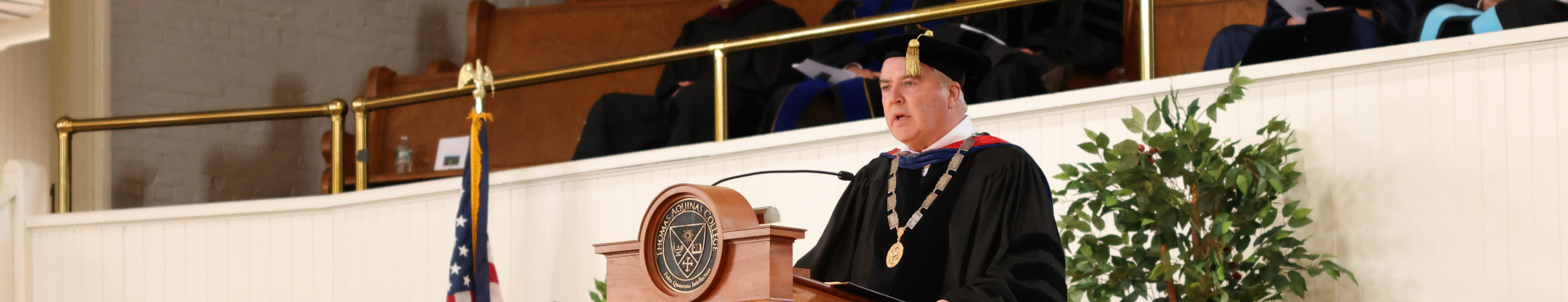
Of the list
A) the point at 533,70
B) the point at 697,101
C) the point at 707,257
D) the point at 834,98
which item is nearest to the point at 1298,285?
the point at 707,257

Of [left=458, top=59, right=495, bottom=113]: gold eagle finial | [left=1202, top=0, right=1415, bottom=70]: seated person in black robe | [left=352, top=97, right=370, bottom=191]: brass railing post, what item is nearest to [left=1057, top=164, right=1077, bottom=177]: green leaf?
[left=1202, top=0, right=1415, bottom=70]: seated person in black robe

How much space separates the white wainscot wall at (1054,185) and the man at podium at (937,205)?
1.24m

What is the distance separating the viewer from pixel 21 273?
5.78 m

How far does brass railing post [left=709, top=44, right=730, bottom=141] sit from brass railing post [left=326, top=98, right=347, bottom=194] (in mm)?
1780

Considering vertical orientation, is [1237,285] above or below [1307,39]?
below

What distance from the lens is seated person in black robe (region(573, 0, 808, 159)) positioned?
199 inches

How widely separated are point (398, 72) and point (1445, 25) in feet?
17.4

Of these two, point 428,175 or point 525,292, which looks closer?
point 525,292

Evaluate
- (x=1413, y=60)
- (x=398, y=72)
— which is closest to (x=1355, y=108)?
(x=1413, y=60)

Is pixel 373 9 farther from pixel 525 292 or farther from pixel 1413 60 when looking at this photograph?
pixel 1413 60

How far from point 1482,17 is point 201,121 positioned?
494 centimetres

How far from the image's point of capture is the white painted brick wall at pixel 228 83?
270 inches

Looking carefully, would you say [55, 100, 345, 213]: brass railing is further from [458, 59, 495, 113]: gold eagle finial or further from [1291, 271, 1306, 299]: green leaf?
[1291, 271, 1306, 299]: green leaf

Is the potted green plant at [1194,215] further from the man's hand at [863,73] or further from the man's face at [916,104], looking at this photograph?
the man's hand at [863,73]
